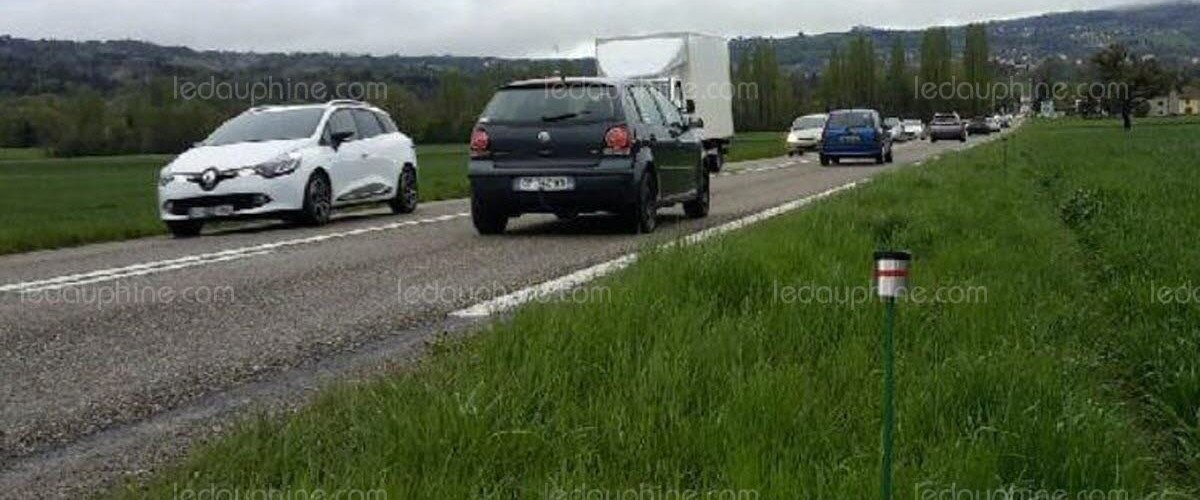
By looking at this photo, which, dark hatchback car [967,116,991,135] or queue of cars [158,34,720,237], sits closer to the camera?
queue of cars [158,34,720,237]

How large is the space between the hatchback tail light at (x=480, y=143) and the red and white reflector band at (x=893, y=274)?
361 inches

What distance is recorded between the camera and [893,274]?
129 inches

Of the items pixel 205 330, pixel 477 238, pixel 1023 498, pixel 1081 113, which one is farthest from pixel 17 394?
pixel 1081 113

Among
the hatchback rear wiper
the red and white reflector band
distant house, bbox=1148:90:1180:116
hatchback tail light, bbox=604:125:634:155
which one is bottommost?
distant house, bbox=1148:90:1180:116

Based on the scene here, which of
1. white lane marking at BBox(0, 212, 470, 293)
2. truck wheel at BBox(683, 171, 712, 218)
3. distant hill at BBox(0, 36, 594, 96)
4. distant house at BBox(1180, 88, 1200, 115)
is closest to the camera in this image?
white lane marking at BBox(0, 212, 470, 293)

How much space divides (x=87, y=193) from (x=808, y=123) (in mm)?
26520

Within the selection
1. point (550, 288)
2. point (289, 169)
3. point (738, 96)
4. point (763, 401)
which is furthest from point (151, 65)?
point (763, 401)

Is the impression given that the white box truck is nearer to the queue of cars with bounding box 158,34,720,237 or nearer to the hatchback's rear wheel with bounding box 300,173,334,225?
the queue of cars with bounding box 158,34,720,237

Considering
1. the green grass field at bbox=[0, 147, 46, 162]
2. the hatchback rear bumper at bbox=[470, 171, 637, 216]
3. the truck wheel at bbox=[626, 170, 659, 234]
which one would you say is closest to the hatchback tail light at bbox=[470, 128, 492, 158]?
the hatchback rear bumper at bbox=[470, 171, 637, 216]

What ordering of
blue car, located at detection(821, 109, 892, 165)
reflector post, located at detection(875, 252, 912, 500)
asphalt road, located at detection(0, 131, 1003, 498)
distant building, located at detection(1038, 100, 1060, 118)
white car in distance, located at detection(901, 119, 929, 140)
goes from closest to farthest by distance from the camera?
1. reflector post, located at detection(875, 252, 912, 500)
2. asphalt road, located at detection(0, 131, 1003, 498)
3. blue car, located at detection(821, 109, 892, 165)
4. white car in distance, located at detection(901, 119, 929, 140)
5. distant building, located at detection(1038, 100, 1060, 118)

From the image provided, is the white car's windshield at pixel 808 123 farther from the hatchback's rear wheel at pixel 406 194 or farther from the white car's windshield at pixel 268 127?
the white car's windshield at pixel 268 127

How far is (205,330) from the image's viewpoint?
6484 millimetres

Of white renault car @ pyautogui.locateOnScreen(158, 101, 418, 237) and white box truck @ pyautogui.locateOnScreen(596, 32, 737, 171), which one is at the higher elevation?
white box truck @ pyautogui.locateOnScreen(596, 32, 737, 171)

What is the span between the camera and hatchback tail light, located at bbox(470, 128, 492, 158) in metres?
12.3
